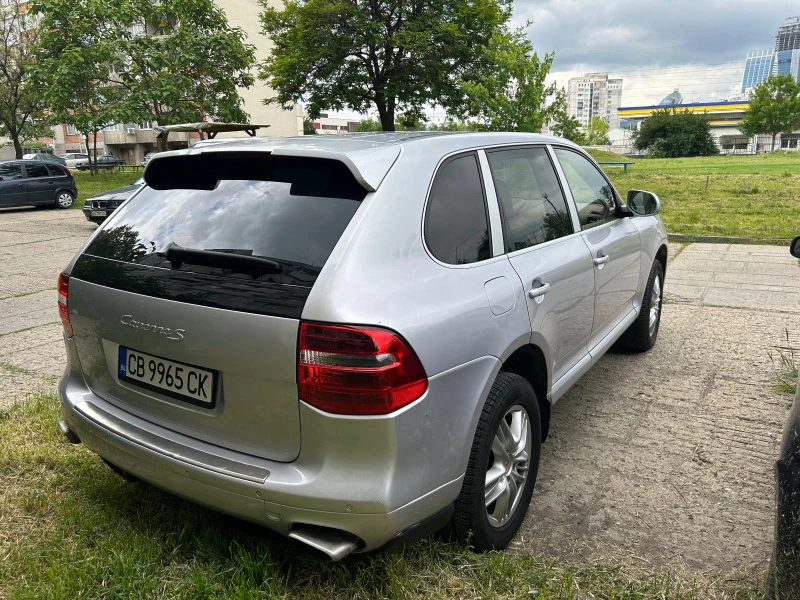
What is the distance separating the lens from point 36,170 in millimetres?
19734

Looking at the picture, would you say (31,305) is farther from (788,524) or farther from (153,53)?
(153,53)

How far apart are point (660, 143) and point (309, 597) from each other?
3322 inches

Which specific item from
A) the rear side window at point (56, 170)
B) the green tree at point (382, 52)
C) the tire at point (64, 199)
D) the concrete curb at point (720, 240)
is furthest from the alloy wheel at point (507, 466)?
the green tree at point (382, 52)

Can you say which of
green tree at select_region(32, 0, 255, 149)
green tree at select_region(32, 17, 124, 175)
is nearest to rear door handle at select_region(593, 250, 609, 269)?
green tree at select_region(32, 0, 255, 149)

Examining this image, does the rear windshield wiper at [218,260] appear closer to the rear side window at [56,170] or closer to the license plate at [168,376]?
the license plate at [168,376]

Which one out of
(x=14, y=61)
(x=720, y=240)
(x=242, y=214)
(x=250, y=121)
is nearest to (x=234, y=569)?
(x=242, y=214)

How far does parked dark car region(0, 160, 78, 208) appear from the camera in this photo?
19.0 metres

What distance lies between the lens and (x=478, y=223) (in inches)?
108

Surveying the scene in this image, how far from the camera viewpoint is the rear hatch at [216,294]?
2.14m

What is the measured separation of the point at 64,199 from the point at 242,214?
20.6m

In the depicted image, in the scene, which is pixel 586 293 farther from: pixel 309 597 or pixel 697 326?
pixel 697 326

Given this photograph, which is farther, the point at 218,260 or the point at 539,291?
the point at 539,291

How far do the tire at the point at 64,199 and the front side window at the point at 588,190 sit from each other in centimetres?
1984

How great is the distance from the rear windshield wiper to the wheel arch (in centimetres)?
110
